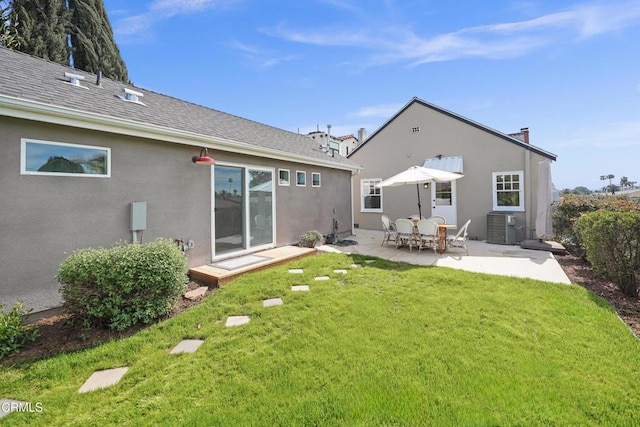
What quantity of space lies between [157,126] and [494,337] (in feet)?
24.0

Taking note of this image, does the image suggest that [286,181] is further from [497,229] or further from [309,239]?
[497,229]

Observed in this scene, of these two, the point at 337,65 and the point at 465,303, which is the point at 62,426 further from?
the point at 337,65

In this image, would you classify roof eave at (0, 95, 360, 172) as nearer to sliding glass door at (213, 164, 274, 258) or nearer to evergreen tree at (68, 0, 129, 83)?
sliding glass door at (213, 164, 274, 258)

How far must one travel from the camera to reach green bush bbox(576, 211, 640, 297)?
532cm

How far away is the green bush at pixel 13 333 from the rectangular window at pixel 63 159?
221 centimetres

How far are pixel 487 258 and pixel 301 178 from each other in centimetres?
699

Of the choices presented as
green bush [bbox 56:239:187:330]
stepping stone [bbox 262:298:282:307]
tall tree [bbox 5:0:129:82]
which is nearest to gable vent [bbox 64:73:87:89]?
green bush [bbox 56:239:187:330]

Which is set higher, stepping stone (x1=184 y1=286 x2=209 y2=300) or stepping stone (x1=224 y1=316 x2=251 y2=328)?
stepping stone (x1=184 y1=286 x2=209 y2=300)

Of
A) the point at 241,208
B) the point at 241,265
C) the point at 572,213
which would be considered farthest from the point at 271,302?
the point at 572,213

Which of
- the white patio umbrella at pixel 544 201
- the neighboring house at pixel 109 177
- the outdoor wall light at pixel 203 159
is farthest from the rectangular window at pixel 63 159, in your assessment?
the white patio umbrella at pixel 544 201

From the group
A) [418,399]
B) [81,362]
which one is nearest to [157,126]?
[81,362]

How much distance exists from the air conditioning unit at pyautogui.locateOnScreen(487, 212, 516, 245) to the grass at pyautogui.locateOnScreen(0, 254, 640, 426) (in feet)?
22.1

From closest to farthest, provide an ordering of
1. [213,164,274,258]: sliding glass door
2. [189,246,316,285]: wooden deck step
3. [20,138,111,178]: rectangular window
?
[20,138,111,178]: rectangular window → [189,246,316,285]: wooden deck step → [213,164,274,258]: sliding glass door

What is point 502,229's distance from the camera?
37.1 feet
